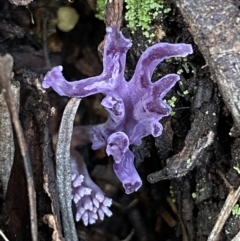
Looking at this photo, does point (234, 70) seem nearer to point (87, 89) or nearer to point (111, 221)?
point (87, 89)

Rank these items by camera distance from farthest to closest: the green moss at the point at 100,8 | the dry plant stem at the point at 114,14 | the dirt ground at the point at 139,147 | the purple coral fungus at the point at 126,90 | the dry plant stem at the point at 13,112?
the green moss at the point at 100,8
the dry plant stem at the point at 114,14
the dirt ground at the point at 139,147
the purple coral fungus at the point at 126,90
the dry plant stem at the point at 13,112

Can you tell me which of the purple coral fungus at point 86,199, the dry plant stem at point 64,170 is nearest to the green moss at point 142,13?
the dry plant stem at point 64,170

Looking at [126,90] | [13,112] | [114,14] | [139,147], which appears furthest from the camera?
[139,147]

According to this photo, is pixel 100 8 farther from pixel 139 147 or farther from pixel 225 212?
pixel 225 212

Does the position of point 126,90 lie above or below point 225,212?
above

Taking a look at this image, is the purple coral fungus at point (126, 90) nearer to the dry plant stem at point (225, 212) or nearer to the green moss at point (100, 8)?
the dry plant stem at point (225, 212)

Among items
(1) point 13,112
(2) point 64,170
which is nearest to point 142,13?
(2) point 64,170

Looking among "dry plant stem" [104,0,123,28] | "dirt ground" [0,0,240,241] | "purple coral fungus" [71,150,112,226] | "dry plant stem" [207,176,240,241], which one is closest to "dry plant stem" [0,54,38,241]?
"dirt ground" [0,0,240,241]
